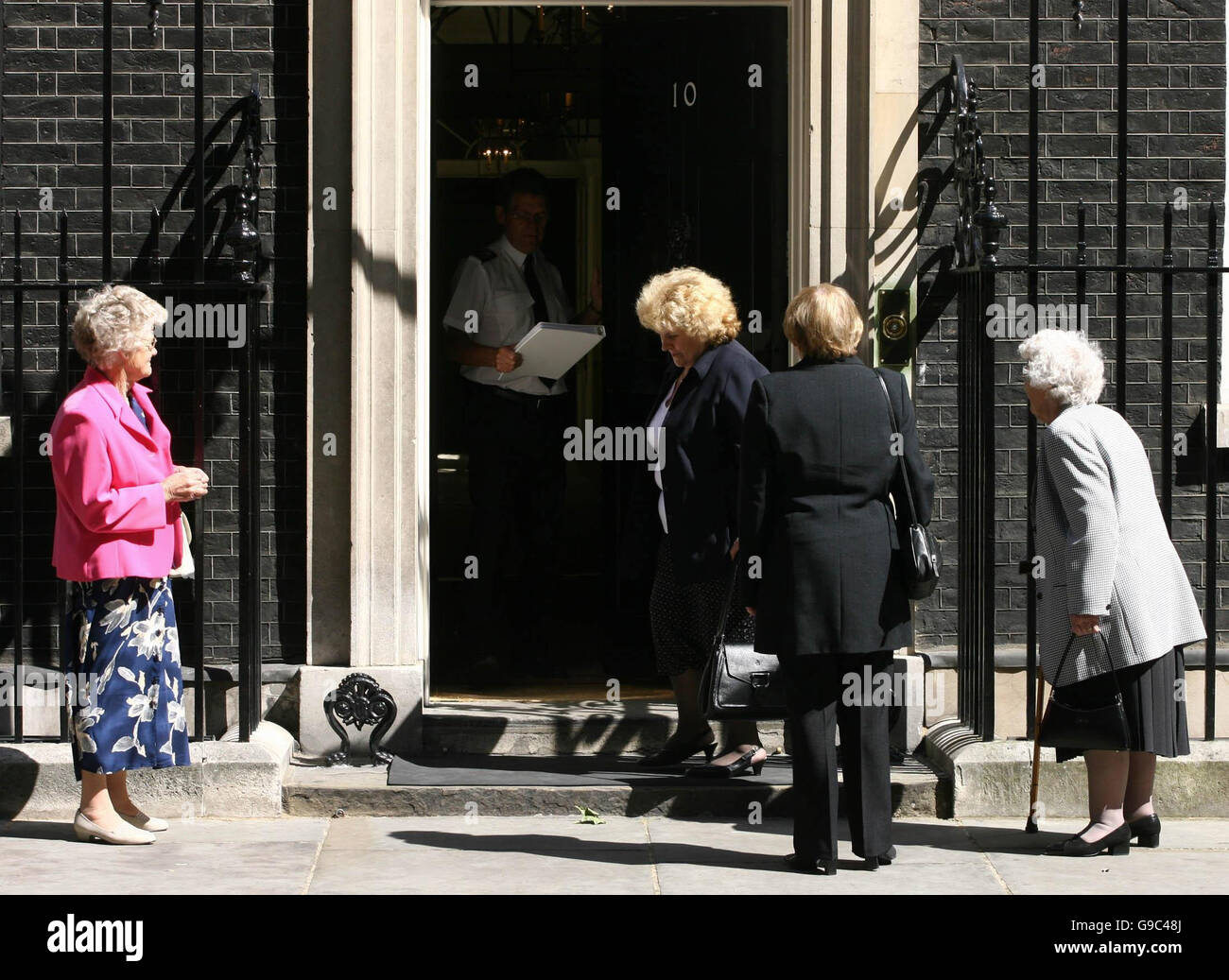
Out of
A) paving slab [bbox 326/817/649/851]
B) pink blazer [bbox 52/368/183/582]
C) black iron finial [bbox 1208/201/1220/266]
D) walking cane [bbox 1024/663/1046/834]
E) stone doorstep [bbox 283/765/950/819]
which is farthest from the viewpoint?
stone doorstep [bbox 283/765/950/819]

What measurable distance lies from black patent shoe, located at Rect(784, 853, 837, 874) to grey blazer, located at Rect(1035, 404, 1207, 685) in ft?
3.29

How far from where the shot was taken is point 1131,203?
7043 millimetres

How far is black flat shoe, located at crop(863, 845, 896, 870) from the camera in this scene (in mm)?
5496

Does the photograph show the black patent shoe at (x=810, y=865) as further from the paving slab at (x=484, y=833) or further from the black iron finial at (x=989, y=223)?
the black iron finial at (x=989, y=223)

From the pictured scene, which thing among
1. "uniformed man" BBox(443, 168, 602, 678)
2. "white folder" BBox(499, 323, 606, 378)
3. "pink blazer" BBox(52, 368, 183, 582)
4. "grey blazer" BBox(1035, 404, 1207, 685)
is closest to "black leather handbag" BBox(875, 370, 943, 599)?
"grey blazer" BBox(1035, 404, 1207, 685)

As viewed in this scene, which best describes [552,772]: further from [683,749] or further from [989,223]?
[989,223]

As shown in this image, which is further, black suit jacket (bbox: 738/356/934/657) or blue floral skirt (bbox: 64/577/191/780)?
blue floral skirt (bbox: 64/577/191/780)

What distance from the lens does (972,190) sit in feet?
21.3

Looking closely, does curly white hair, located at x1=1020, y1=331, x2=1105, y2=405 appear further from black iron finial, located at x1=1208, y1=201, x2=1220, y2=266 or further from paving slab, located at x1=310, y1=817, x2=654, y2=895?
paving slab, located at x1=310, y1=817, x2=654, y2=895

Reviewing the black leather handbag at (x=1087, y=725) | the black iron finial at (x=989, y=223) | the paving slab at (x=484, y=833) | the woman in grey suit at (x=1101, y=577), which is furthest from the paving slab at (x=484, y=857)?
the black iron finial at (x=989, y=223)

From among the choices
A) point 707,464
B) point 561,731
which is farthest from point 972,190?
point 561,731

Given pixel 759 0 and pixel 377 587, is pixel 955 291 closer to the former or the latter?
pixel 759 0

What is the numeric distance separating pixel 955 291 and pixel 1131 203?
2.72ft

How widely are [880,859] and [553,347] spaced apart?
2817 mm
